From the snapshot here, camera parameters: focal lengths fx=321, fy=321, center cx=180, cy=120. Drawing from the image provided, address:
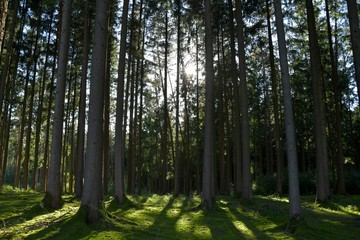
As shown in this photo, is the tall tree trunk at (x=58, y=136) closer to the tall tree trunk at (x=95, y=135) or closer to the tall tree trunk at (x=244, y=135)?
the tall tree trunk at (x=95, y=135)

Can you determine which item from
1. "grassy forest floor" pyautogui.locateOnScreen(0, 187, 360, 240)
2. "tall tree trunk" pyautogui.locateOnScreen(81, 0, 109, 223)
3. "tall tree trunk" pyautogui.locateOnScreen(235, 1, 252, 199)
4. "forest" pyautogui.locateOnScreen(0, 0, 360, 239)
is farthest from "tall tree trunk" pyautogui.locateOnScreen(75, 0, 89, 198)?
"tall tree trunk" pyautogui.locateOnScreen(235, 1, 252, 199)

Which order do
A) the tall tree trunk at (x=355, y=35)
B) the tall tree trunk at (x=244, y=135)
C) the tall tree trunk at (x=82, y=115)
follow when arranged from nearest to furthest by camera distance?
the tall tree trunk at (x=355, y=35), the tall tree trunk at (x=244, y=135), the tall tree trunk at (x=82, y=115)

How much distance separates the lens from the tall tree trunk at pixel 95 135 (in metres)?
7.86

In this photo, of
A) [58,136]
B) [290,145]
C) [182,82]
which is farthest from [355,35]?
[182,82]

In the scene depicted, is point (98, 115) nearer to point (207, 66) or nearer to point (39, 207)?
point (39, 207)

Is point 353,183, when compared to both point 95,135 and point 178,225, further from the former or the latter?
point 95,135

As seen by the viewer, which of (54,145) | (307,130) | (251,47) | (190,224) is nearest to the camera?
(190,224)

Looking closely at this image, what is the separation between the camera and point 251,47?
71.6 ft

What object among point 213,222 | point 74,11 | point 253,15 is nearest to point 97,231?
point 213,222

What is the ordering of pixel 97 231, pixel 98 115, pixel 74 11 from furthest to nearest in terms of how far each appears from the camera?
pixel 74 11 → pixel 98 115 → pixel 97 231

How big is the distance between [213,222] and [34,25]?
17.1 metres

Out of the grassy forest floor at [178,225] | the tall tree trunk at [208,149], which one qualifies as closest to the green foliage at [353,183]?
the grassy forest floor at [178,225]

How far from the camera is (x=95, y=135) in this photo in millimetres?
8086

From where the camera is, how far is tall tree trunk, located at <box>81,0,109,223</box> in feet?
25.8
